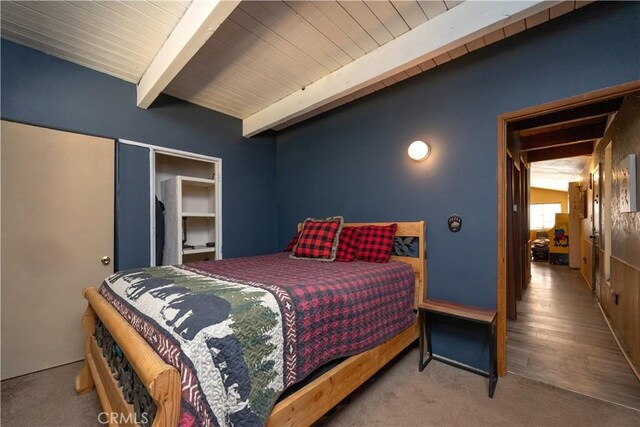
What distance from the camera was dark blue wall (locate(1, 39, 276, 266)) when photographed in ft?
7.16

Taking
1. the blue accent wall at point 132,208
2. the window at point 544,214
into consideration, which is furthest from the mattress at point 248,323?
the window at point 544,214

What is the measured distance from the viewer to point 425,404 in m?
1.73

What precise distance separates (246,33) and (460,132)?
189 cm

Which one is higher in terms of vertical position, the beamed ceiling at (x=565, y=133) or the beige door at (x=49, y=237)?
the beamed ceiling at (x=565, y=133)

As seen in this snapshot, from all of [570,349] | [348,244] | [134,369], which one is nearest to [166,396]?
[134,369]

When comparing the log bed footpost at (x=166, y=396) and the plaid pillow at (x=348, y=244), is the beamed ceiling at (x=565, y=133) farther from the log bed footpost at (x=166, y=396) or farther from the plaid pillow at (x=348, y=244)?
the log bed footpost at (x=166, y=396)

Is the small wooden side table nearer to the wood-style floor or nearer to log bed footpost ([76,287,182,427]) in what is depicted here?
the wood-style floor

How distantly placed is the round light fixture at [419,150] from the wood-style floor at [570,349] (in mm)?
1898

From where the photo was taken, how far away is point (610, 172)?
3006 millimetres

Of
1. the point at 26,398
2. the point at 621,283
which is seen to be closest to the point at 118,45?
the point at 26,398

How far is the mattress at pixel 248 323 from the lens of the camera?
3.11 ft

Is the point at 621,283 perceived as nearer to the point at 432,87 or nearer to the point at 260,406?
the point at 432,87

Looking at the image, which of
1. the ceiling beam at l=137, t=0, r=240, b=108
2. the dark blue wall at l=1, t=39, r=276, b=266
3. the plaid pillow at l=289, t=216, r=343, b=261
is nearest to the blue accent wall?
the dark blue wall at l=1, t=39, r=276, b=266

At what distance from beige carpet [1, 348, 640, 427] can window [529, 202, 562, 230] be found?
1043cm
